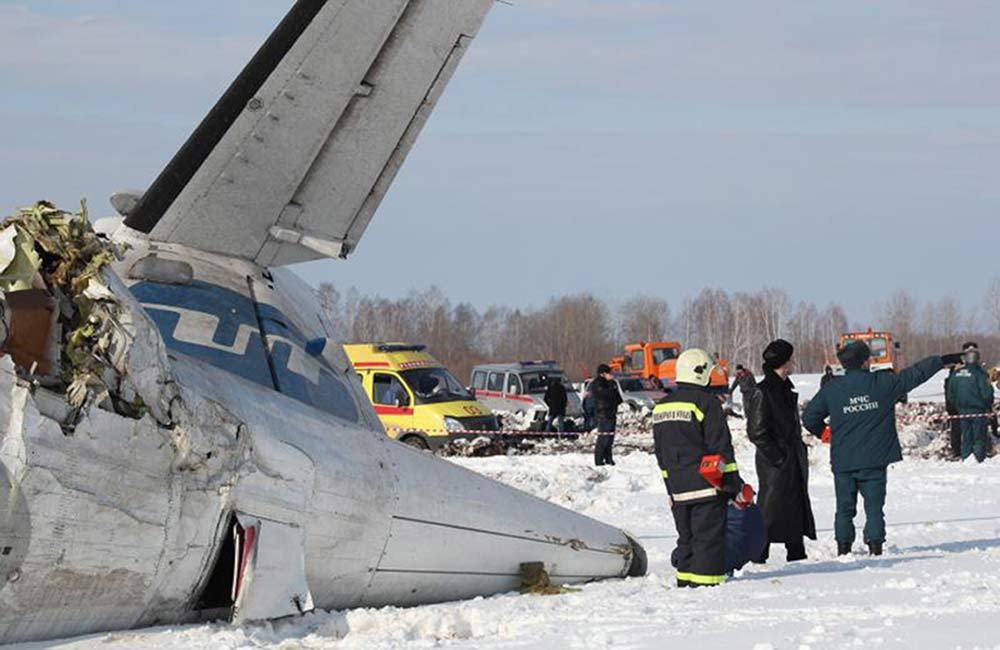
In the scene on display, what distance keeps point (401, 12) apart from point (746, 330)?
10813 centimetres

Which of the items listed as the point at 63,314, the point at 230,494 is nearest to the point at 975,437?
the point at 230,494

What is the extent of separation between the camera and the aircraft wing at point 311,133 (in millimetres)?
9000

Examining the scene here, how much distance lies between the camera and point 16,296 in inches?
215

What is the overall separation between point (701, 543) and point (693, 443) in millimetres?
659

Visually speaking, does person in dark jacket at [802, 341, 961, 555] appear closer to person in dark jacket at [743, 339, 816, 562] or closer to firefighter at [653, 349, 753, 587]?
person in dark jacket at [743, 339, 816, 562]

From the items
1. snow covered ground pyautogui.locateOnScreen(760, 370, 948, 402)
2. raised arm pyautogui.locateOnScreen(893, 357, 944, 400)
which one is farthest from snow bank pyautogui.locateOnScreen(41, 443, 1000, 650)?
snow covered ground pyautogui.locateOnScreen(760, 370, 948, 402)

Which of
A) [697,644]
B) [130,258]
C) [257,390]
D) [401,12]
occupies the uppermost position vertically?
[401,12]

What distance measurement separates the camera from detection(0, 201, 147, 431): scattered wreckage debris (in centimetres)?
549

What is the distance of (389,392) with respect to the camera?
29547 mm

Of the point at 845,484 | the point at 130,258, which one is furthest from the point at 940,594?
the point at 130,258

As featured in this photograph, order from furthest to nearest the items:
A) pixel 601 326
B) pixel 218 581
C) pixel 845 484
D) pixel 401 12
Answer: pixel 601 326 < pixel 845 484 < pixel 401 12 < pixel 218 581

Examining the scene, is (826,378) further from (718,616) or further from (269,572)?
(269,572)

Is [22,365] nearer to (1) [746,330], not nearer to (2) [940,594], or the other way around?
(2) [940,594]

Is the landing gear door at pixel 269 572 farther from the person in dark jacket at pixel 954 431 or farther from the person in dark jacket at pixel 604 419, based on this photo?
the person in dark jacket at pixel 954 431
